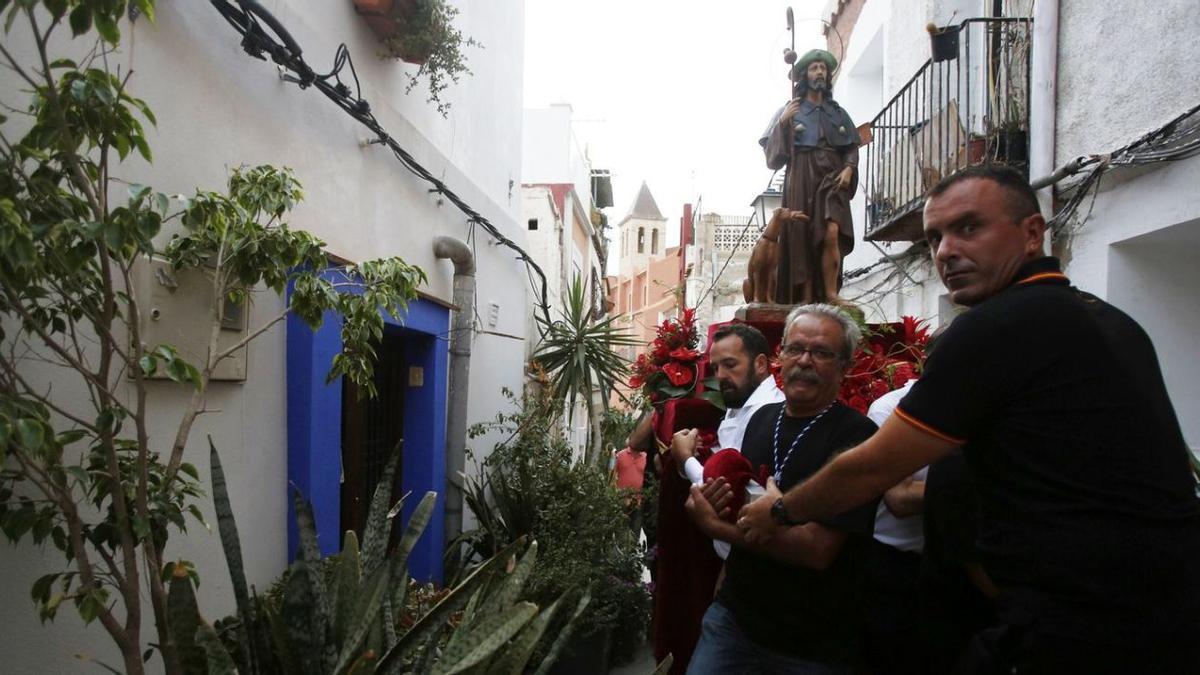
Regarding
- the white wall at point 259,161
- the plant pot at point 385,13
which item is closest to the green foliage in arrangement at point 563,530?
the white wall at point 259,161

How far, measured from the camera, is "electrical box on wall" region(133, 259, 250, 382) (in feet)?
8.62

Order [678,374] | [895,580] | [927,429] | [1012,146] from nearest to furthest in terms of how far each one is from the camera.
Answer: [927,429] < [895,580] < [678,374] < [1012,146]

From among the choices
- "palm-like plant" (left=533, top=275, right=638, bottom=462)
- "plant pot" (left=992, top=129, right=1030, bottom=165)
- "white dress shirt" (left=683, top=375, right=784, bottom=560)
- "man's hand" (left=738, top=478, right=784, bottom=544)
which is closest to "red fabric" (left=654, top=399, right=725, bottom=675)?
"white dress shirt" (left=683, top=375, right=784, bottom=560)

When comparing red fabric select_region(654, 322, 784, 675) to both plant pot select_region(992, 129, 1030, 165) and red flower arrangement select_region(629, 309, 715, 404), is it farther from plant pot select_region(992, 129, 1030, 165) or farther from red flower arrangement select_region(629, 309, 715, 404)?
plant pot select_region(992, 129, 1030, 165)

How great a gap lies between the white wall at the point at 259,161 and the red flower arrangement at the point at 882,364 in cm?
210

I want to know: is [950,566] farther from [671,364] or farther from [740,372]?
[671,364]

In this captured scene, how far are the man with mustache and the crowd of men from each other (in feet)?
9.29

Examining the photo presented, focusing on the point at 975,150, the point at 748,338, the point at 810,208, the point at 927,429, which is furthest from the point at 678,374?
the point at 975,150

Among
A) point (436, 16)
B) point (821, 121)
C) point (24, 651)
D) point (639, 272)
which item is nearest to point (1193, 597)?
point (24, 651)

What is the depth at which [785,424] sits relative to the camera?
257 cm

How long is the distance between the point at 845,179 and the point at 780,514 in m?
3.31

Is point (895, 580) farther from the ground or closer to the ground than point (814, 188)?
closer to the ground

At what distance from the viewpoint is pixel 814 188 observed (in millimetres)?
5020

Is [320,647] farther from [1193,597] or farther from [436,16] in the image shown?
[436,16]
